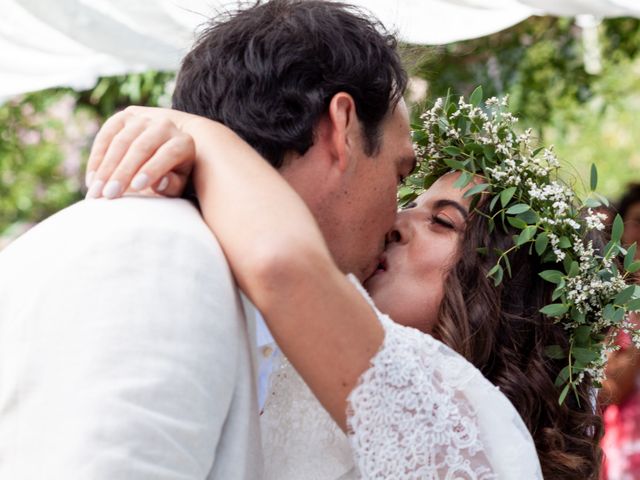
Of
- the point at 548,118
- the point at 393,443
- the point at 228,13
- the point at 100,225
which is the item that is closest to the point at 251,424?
the point at 393,443

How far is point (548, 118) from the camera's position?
617 cm

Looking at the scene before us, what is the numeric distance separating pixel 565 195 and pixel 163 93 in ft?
11.4

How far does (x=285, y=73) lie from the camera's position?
2273mm

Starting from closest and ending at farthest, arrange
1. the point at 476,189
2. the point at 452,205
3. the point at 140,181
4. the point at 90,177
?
the point at 140,181
the point at 90,177
the point at 476,189
the point at 452,205

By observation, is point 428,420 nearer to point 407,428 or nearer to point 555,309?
point 407,428

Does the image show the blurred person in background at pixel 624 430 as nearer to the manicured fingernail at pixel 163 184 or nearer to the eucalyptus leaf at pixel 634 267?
the eucalyptus leaf at pixel 634 267

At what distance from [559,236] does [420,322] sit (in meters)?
0.44

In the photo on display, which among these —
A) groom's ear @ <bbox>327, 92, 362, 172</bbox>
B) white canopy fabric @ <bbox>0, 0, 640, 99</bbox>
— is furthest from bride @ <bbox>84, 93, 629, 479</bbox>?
white canopy fabric @ <bbox>0, 0, 640, 99</bbox>

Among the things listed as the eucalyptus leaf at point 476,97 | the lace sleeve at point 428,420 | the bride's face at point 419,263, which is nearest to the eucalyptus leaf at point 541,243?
the bride's face at point 419,263

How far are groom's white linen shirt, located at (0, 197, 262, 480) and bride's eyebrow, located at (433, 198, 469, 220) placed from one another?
1105mm

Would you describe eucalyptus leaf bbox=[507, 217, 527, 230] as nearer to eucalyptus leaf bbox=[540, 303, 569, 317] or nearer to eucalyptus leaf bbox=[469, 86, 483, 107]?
eucalyptus leaf bbox=[540, 303, 569, 317]

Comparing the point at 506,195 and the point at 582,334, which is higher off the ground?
the point at 506,195

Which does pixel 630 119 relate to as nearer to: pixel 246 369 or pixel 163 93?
pixel 163 93

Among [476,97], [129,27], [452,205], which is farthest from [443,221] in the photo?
[129,27]
